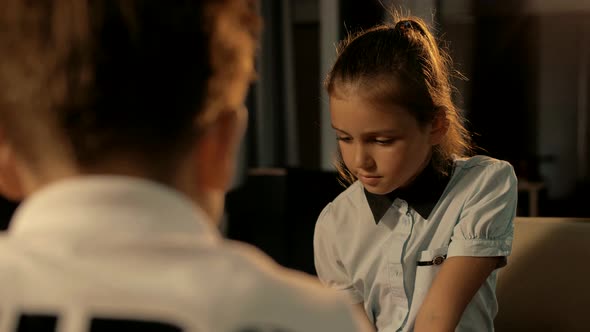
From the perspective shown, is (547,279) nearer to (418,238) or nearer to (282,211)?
(418,238)

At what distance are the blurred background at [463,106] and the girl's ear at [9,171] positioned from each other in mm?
3258

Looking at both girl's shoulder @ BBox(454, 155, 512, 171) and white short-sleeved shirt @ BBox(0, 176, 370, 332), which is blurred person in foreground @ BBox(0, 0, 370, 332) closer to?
white short-sleeved shirt @ BBox(0, 176, 370, 332)

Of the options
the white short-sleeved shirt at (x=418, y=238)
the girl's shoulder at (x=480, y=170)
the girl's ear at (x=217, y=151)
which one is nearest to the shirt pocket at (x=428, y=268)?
the white short-sleeved shirt at (x=418, y=238)

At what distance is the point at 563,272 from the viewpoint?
1448mm

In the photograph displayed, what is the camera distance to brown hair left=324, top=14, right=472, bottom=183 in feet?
4.43

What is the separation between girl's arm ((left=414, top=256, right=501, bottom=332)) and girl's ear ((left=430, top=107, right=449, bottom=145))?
22 cm

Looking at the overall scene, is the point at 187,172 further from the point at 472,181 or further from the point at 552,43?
the point at 552,43

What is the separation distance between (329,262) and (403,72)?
0.40m

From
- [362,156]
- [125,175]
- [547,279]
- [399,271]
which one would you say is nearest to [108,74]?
[125,175]

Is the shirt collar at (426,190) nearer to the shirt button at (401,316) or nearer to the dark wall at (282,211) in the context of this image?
the shirt button at (401,316)

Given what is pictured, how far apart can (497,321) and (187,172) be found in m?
1.15

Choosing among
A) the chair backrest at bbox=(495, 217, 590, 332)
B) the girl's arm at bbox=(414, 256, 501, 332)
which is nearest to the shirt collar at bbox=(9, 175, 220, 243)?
the girl's arm at bbox=(414, 256, 501, 332)

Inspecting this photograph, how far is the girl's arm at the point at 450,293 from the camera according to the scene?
4.09ft

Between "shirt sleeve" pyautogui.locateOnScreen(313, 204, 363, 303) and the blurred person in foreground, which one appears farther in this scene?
"shirt sleeve" pyautogui.locateOnScreen(313, 204, 363, 303)
